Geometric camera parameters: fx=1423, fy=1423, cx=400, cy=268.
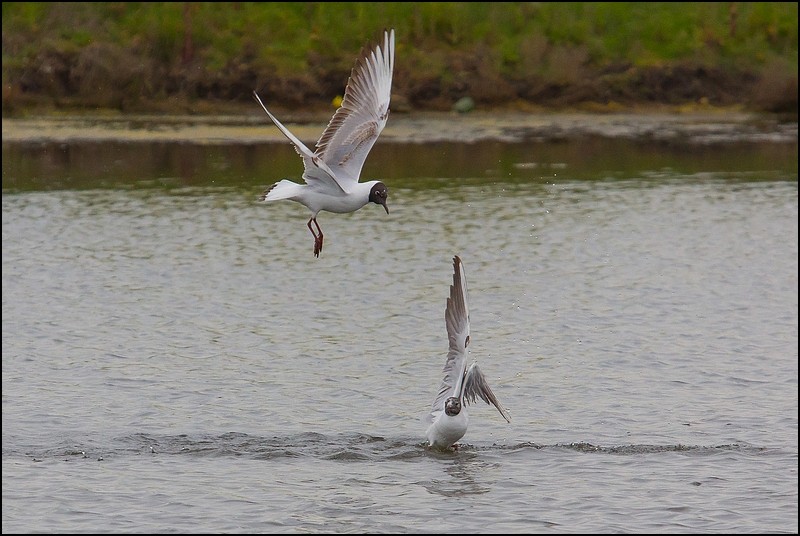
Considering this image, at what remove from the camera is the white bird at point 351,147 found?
400 inches

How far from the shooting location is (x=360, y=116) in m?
10.6

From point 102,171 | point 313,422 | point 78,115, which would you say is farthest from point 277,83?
point 313,422

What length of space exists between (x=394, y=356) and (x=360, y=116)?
4.59 m

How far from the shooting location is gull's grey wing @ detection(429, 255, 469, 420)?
11.2m

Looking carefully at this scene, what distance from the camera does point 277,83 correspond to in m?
41.8

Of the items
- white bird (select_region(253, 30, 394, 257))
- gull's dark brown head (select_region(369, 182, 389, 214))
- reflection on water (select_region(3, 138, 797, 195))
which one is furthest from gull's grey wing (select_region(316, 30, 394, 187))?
reflection on water (select_region(3, 138, 797, 195))

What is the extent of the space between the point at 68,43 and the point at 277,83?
6.77 meters

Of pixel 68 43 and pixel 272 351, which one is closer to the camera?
pixel 272 351

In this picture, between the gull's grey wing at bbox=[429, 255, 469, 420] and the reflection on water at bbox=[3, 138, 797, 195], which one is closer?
the gull's grey wing at bbox=[429, 255, 469, 420]

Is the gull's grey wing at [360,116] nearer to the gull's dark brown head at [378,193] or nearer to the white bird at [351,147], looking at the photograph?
the white bird at [351,147]

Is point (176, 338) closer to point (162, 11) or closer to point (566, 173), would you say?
point (566, 173)

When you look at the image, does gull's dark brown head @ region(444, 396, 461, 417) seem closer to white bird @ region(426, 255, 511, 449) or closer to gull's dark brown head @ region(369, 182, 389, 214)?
white bird @ region(426, 255, 511, 449)

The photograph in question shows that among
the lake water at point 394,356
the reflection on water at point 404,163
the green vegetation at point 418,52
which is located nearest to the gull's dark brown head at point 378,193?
the lake water at point 394,356

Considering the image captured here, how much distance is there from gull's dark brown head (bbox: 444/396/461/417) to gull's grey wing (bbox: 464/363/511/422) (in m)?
0.18
